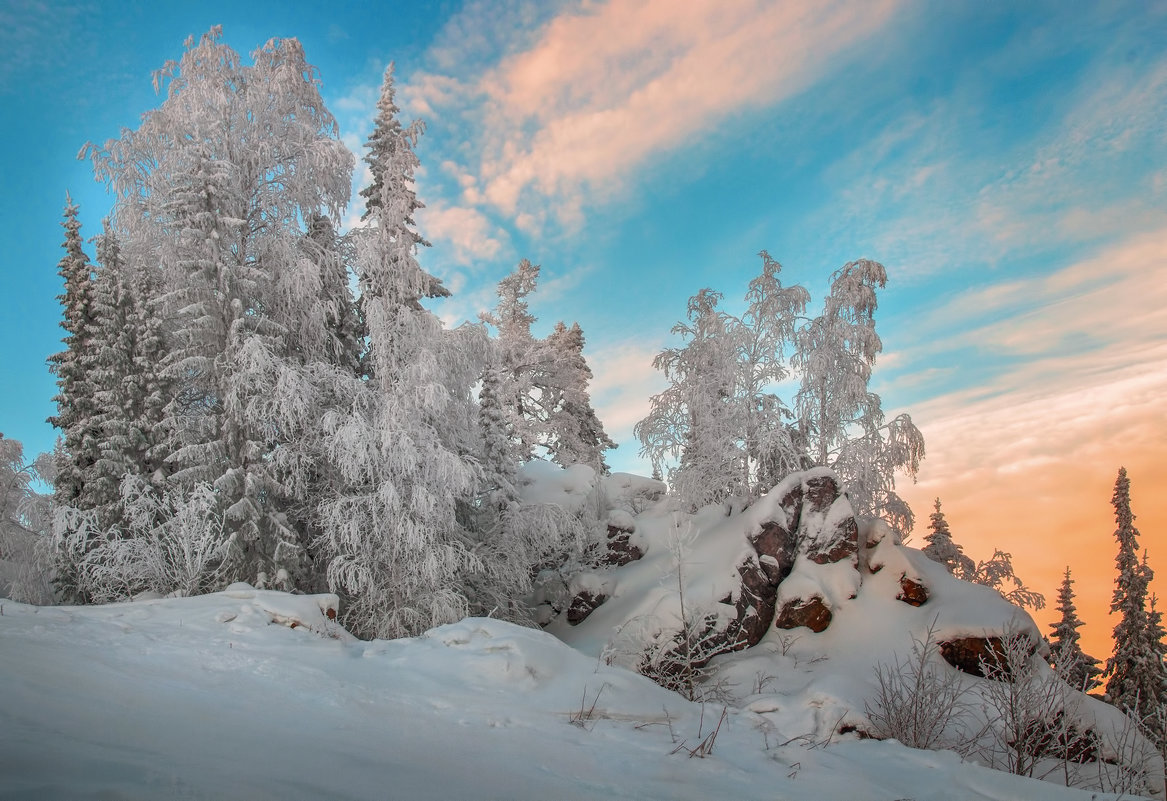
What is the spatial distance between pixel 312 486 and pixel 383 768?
40.3ft

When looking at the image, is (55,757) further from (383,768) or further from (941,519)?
(941,519)

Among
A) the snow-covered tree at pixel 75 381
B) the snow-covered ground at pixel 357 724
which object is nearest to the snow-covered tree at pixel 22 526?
the snow-covered tree at pixel 75 381

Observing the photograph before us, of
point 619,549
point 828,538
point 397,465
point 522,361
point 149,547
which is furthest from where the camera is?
point 522,361

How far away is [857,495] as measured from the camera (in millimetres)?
18688

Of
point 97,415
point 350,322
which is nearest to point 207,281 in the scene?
point 350,322

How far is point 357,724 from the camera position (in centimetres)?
479

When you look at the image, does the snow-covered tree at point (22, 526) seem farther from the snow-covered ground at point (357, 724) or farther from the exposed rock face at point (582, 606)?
the exposed rock face at point (582, 606)

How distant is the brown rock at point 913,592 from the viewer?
15.4m

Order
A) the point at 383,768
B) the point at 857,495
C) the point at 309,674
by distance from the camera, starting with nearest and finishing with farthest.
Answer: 1. the point at 383,768
2. the point at 309,674
3. the point at 857,495

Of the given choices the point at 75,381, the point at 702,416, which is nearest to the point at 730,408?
the point at 702,416

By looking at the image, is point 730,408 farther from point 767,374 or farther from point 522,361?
point 522,361

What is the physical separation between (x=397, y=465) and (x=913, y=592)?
1345 cm

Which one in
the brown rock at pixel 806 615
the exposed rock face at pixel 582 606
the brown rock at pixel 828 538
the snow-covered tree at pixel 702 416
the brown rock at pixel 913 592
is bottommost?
the exposed rock face at pixel 582 606

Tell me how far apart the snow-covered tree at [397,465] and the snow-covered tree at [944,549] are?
21.0m
